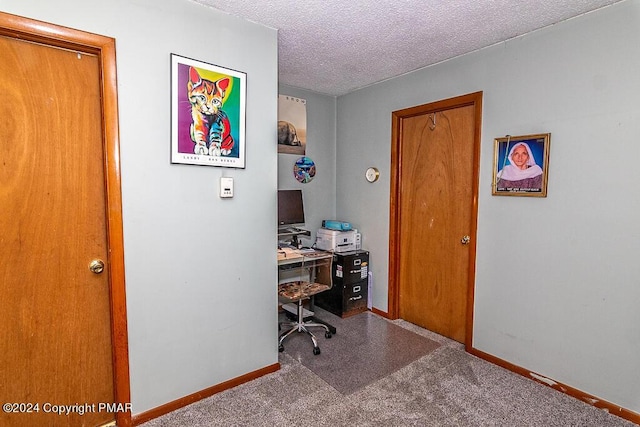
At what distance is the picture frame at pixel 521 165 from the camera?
229 cm

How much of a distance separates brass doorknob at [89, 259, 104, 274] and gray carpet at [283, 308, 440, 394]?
157 centimetres

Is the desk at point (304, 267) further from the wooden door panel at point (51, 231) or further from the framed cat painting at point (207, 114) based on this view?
the wooden door panel at point (51, 231)

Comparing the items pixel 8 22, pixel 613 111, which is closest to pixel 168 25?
pixel 8 22

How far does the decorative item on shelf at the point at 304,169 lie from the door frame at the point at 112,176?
2122 millimetres

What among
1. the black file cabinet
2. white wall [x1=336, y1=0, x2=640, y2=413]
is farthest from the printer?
white wall [x1=336, y1=0, x2=640, y2=413]

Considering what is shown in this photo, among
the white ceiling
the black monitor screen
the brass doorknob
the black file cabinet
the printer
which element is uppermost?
the white ceiling

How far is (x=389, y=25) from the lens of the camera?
222cm

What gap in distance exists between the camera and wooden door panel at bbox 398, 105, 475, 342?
2.88 metres

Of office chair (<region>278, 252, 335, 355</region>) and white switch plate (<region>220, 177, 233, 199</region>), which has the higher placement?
white switch plate (<region>220, 177, 233, 199</region>)

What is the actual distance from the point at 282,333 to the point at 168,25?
2467mm

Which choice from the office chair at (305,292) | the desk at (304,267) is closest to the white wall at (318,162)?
the desk at (304,267)

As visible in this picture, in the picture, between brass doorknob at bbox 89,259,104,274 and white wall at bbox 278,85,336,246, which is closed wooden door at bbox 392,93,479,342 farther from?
brass doorknob at bbox 89,259,104,274

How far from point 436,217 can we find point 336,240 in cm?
106

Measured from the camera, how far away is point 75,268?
1752 millimetres
